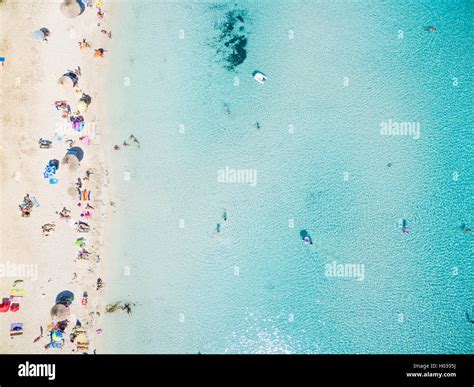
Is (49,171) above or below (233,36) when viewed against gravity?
below

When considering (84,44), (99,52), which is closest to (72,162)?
(99,52)

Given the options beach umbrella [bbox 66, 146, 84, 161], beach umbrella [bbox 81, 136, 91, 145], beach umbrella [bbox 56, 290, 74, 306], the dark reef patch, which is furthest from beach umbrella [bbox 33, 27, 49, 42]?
beach umbrella [bbox 56, 290, 74, 306]

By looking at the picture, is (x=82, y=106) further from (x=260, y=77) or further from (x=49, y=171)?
(x=260, y=77)

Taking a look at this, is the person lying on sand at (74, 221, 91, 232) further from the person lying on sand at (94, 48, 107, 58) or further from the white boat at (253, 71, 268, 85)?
the white boat at (253, 71, 268, 85)

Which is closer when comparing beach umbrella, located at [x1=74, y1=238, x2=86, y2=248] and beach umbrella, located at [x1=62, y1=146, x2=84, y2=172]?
beach umbrella, located at [x1=62, y1=146, x2=84, y2=172]

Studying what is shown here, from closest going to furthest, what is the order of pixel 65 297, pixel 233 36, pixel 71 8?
pixel 71 8 → pixel 233 36 → pixel 65 297

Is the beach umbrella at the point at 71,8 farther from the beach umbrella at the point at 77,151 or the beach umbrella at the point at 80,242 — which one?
the beach umbrella at the point at 80,242

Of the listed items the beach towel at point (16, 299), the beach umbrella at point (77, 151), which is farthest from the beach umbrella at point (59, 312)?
the beach umbrella at point (77, 151)
